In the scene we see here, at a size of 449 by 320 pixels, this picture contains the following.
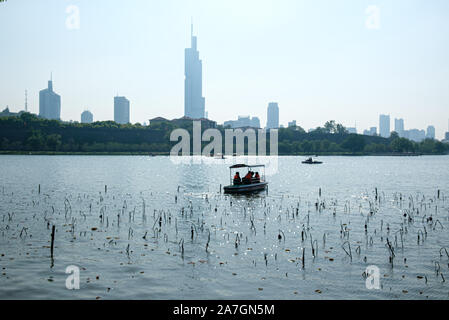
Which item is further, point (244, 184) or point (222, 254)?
point (244, 184)

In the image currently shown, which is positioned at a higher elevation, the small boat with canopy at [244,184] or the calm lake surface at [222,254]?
the small boat with canopy at [244,184]

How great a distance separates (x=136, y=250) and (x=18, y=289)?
7.09 m

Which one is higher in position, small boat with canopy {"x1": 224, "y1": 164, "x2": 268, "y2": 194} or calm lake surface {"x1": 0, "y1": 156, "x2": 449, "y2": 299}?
small boat with canopy {"x1": 224, "y1": 164, "x2": 268, "y2": 194}

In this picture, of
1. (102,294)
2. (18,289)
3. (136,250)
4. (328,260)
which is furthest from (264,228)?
(18,289)

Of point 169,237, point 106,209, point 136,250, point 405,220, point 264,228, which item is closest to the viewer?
point 136,250

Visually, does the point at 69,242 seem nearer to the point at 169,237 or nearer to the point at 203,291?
the point at 169,237

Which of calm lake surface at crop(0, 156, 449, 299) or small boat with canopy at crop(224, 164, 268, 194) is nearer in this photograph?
calm lake surface at crop(0, 156, 449, 299)

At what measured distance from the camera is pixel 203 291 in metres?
15.7

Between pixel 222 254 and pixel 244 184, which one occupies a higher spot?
pixel 244 184

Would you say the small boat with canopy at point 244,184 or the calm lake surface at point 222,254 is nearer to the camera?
the calm lake surface at point 222,254

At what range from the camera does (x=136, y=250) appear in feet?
71.2

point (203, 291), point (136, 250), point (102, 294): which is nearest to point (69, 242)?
point (136, 250)
